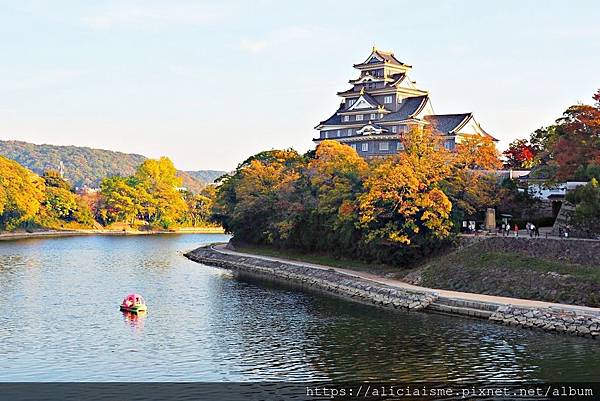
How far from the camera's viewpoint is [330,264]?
182 ft

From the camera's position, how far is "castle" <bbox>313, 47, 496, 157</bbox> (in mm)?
75250

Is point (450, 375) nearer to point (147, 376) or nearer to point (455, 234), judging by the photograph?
point (147, 376)

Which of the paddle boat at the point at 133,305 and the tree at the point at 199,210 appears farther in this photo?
the tree at the point at 199,210

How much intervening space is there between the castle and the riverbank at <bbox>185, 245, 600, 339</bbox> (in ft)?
70.0

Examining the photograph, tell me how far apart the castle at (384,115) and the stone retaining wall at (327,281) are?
2033cm

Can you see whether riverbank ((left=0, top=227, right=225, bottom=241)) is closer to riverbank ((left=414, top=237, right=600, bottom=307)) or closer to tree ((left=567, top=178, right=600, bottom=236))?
riverbank ((left=414, top=237, right=600, bottom=307))

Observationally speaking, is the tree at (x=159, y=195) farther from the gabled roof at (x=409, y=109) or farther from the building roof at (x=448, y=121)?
the building roof at (x=448, y=121)

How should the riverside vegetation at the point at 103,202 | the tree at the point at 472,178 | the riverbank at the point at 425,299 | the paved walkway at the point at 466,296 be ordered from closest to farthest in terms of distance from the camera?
the riverbank at the point at 425,299, the paved walkway at the point at 466,296, the tree at the point at 472,178, the riverside vegetation at the point at 103,202

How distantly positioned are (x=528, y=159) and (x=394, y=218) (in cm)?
3712

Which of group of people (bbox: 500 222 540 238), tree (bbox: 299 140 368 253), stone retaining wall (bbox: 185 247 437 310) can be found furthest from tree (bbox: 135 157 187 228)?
group of people (bbox: 500 222 540 238)

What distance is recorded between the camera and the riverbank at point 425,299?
1253 inches

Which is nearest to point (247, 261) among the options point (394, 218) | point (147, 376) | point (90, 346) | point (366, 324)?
point (394, 218)

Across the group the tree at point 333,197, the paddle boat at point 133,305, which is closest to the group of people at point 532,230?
the tree at point 333,197

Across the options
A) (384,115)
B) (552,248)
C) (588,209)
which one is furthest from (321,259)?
(384,115)
